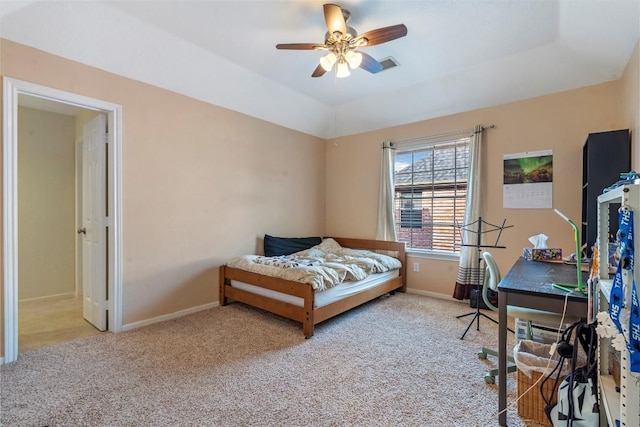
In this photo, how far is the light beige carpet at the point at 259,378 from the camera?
5.49ft

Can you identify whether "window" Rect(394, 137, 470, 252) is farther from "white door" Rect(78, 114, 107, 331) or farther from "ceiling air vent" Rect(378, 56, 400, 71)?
"white door" Rect(78, 114, 107, 331)

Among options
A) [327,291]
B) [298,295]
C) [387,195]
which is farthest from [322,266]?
[387,195]

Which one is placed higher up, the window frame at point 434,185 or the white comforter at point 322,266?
the window frame at point 434,185

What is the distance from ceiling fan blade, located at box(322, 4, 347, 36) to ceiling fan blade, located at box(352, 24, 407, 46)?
0.50ft

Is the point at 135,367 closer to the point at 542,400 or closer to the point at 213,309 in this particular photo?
the point at 213,309

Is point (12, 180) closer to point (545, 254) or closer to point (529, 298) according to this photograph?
point (529, 298)

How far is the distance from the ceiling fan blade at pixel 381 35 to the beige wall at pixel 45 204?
4.13 m

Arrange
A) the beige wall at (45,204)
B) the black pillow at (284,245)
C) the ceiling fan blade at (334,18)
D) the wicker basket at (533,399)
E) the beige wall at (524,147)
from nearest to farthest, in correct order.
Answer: the wicker basket at (533,399), the ceiling fan blade at (334,18), the beige wall at (524,147), the beige wall at (45,204), the black pillow at (284,245)

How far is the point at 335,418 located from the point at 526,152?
3.37 m

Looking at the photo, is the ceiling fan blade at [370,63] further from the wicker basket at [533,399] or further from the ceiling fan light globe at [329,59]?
the wicker basket at [533,399]

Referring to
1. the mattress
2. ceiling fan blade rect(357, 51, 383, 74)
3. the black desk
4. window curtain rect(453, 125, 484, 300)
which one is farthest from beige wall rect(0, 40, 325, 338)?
the black desk

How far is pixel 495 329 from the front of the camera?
2926 millimetres

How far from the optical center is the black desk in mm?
1479

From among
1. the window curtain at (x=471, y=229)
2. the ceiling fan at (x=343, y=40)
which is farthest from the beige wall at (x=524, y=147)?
the ceiling fan at (x=343, y=40)
